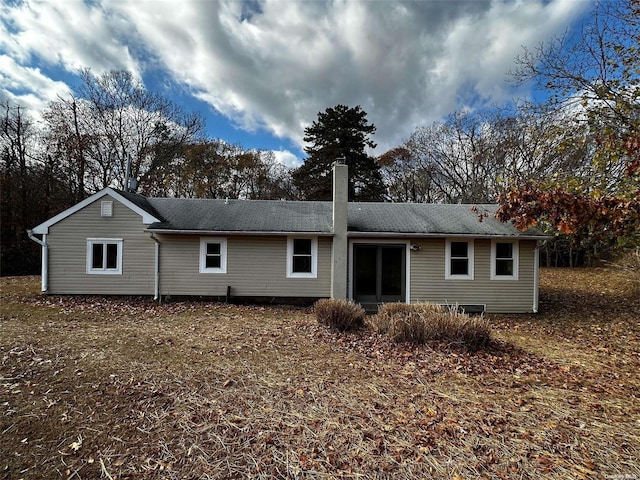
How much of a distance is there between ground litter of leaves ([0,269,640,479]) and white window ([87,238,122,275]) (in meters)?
3.74

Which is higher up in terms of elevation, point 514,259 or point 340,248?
point 340,248

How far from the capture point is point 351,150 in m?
27.5

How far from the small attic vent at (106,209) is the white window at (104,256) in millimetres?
897

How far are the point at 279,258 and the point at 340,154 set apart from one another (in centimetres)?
1785

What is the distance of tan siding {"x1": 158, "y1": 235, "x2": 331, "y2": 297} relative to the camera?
11.1 m

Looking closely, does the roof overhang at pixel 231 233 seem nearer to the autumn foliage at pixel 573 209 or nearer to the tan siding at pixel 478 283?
the tan siding at pixel 478 283

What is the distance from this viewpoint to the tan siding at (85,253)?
36.1ft

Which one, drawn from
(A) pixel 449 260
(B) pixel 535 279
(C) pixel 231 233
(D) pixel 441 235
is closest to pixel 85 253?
(C) pixel 231 233

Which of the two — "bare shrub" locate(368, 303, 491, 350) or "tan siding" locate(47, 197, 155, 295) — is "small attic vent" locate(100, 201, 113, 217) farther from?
"bare shrub" locate(368, 303, 491, 350)

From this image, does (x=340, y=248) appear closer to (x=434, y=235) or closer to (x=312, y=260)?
(x=312, y=260)

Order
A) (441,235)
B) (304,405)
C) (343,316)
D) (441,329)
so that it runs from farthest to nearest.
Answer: (441,235)
(343,316)
(441,329)
(304,405)

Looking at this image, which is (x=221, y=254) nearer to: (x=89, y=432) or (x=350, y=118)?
(x=89, y=432)

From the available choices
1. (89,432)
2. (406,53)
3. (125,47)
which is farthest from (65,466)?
(125,47)

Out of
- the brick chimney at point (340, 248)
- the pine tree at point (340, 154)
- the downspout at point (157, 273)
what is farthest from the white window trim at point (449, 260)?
the pine tree at point (340, 154)
